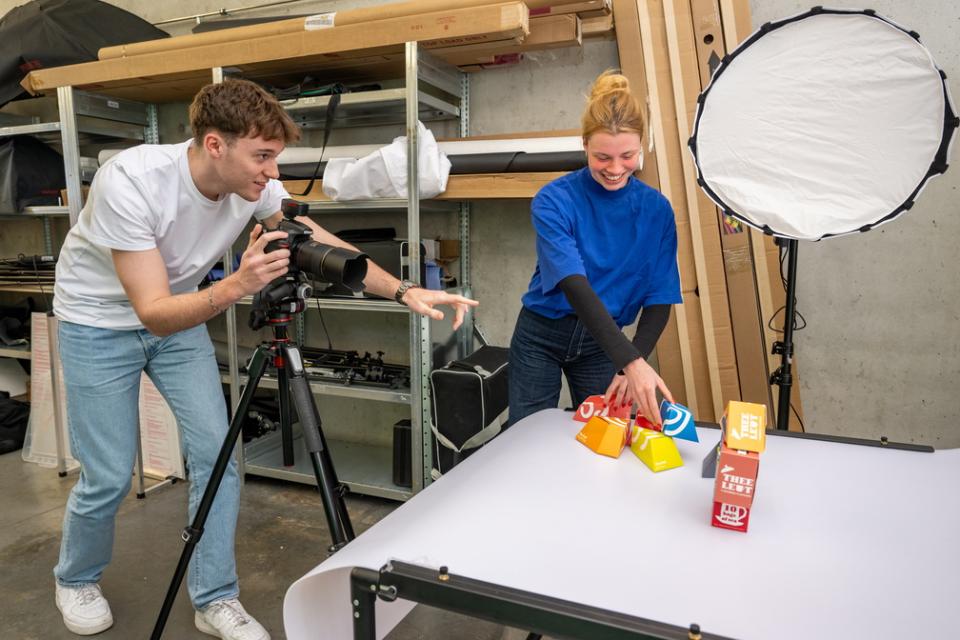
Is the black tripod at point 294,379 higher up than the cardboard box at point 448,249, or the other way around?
the cardboard box at point 448,249

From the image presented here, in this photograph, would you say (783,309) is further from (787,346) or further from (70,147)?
(70,147)

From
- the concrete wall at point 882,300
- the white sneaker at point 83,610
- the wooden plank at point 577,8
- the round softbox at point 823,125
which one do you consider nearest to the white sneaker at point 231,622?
the white sneaker at point 83,610

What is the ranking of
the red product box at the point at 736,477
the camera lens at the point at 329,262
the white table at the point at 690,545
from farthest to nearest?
1. the camera lens at the point at 329,262
2. the red product box at the point at 736,477
3. the white table at the point at 690,545

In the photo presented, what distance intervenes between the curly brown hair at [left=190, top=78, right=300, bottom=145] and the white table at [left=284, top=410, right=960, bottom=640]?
0.87 metres

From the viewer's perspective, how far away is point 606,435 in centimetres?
123

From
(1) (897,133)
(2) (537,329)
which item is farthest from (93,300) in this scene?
(1) (897,133)

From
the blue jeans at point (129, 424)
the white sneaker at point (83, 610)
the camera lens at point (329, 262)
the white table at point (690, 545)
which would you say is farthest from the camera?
the white sneaker at point (83, 610)

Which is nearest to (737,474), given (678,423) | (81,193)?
(678,423)

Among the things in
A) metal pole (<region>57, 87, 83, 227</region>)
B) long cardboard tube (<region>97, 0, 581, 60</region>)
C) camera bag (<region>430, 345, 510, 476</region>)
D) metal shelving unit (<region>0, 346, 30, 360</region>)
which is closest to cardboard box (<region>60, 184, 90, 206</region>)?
metal pole (<region>57, 87, 83, 227</region>)

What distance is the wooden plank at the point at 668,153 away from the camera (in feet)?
7.46

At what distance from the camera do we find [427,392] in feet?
7.89

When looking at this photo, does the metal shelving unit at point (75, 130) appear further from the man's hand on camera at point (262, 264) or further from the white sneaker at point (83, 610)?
the man's hand on camera at point (262, 264)

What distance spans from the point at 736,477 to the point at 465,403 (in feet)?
4.73

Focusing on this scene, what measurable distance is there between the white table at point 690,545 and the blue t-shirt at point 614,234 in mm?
496
